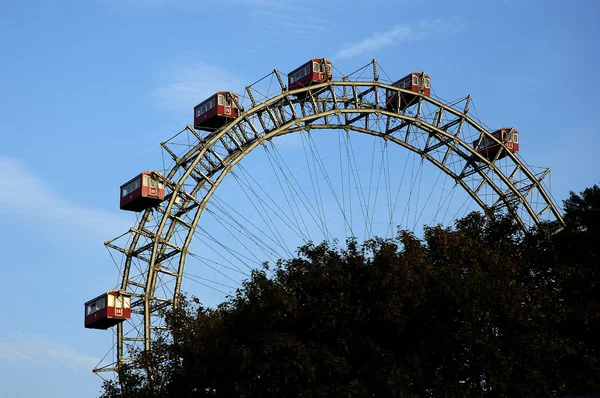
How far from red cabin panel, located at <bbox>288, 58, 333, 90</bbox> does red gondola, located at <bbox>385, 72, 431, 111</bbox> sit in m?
5.78

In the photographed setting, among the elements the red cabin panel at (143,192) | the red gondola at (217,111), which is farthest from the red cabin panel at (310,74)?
the red cabin panel at (143,192)

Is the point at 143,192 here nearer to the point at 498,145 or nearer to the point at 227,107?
the point at 227,107

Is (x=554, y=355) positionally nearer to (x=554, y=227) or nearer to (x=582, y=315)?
(x=582, y=315)

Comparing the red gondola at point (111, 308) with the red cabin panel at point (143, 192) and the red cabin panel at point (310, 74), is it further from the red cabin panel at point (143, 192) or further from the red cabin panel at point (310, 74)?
the red cabin panel at point (310, 74)

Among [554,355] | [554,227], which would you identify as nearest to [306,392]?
[554,355]

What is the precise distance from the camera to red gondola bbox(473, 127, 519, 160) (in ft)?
258

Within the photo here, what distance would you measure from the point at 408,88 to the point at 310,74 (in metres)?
9.39

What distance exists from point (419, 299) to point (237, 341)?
8.68 m

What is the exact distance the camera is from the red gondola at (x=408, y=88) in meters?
71.0

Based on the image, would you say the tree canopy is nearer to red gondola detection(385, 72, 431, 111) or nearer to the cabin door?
the cabin door

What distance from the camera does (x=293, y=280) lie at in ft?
152

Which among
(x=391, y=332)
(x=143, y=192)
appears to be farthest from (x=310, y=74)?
(x=391, y=332)

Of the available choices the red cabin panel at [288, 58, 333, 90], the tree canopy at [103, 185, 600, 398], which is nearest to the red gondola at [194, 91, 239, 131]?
the red cabin panel at [288, 58, 333, 90]

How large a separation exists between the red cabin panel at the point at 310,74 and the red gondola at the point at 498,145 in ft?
54.9
